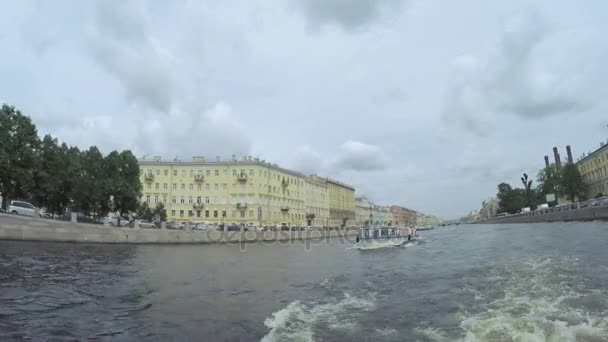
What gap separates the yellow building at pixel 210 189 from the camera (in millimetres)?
103625

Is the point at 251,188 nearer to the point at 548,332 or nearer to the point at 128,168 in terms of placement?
the point at 128,168

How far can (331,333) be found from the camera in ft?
34.2

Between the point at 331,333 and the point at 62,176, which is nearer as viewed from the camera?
the point at 331,333

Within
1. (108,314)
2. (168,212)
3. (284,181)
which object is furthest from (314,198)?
(108,314)

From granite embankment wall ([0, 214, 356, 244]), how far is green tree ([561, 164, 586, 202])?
85.1 metres

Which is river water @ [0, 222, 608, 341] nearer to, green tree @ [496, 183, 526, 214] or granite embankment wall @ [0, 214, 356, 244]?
granite embankment wall @ [0, 214, 356, 244]

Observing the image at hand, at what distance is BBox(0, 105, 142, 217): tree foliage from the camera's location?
50.7m

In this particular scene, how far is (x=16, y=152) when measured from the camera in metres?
50.8

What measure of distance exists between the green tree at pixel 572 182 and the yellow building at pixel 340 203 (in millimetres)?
69758

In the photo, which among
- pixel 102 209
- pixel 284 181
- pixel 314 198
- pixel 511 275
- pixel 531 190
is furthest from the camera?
pixel 531 190

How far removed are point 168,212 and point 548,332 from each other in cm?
10204

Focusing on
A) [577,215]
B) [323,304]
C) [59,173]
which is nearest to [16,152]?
[59,173]

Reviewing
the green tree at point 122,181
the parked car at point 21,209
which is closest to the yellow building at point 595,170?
the green tree at point 122,181

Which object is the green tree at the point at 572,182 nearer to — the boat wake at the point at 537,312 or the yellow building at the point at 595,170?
the yellow building at the point at 595,170
